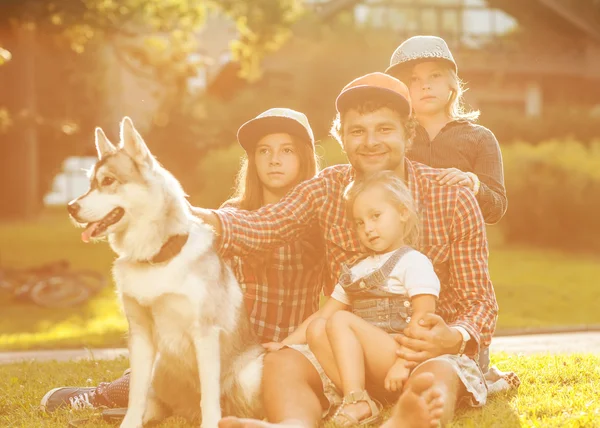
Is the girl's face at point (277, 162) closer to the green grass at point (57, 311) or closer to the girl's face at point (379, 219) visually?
the girl's face at point (379, 219)

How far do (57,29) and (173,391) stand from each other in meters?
10.7

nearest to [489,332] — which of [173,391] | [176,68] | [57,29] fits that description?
[173,391]

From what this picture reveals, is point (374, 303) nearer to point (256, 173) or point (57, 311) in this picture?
point (256, 173)

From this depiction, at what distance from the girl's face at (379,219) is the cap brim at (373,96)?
0.55 m

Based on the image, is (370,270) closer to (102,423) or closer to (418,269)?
(418,269)

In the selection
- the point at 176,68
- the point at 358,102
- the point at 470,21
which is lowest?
the point at 358,102

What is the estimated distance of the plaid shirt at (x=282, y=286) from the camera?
5094mm

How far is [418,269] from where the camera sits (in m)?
4.13

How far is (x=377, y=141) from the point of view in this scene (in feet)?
14.9

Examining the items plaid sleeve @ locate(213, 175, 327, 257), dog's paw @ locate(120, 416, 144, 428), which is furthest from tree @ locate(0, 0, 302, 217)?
dog's paw @ locate(120, 416, 144, 428)

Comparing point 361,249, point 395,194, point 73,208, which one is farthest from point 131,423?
point 395,194

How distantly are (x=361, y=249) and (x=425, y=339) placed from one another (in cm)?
80

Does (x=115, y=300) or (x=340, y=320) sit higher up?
(x=340, y=320)

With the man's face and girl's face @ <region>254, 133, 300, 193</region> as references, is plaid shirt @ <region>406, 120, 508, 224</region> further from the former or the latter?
the man's face
